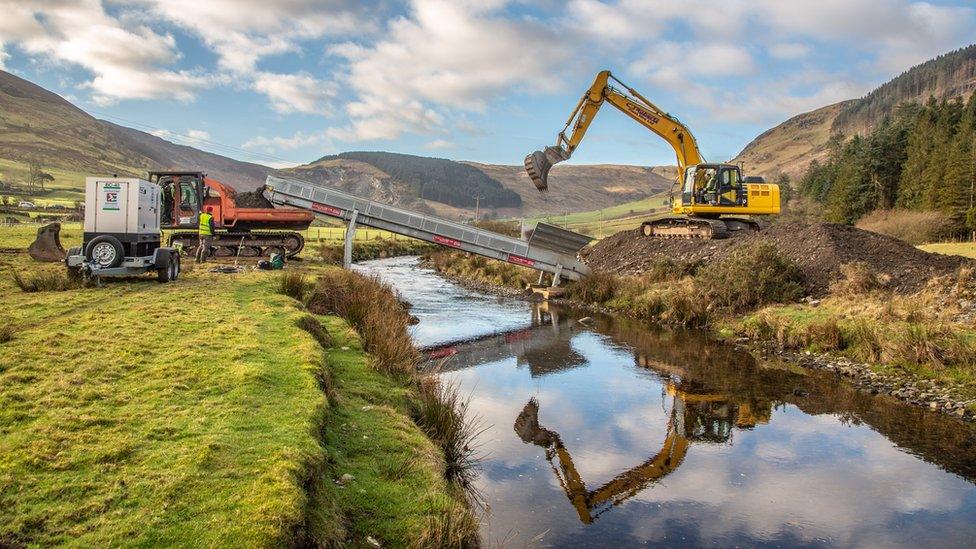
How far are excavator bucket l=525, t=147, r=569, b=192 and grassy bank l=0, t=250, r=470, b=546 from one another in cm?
1663

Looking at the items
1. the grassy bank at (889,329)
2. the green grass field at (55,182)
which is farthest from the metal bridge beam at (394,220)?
the green grass field at (55,182)

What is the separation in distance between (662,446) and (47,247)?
19.1 metres

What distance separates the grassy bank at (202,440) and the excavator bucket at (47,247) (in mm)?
9740

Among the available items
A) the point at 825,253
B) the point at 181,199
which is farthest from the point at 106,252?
the point at 825,253

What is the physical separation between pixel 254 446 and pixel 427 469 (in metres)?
2.05

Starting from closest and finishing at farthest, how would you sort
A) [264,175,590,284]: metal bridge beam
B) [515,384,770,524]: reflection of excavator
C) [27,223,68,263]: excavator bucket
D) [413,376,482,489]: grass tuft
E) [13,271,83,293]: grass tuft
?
[515,384,770,524]: reflection of excavator < [413,376,482,489]: grass tuft < [13,271,83,293]: grass tuft < [27,223,68,263]: excavator bucket < [264,175,590,284]: metal bridge beam

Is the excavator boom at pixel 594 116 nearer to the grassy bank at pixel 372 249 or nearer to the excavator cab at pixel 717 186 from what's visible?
the excavator cab at pixel 717 186

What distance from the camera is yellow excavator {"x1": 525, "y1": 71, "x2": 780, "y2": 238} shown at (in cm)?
2878

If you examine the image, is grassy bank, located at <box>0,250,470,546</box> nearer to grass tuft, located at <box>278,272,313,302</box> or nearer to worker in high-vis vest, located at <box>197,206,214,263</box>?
grass tuft, located at <box>278,272,313,302</box>

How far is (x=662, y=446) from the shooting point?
10.7m

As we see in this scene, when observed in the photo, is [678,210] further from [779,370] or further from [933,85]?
[933,85]

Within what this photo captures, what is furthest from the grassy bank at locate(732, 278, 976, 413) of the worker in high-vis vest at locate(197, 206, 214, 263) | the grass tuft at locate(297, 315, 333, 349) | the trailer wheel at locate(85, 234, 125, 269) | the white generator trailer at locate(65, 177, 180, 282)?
the worker in high-vis vest at locate(197, 206, 214, 263)

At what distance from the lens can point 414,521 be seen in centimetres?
616

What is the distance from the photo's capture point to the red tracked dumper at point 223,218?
2509cm
